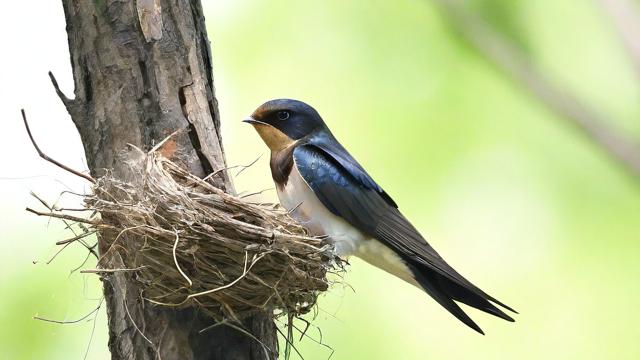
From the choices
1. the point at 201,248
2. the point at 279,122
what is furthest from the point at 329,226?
the point at 201,248

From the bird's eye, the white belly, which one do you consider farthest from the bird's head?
the white belly

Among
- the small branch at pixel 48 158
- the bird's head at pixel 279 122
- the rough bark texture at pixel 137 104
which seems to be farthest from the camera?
the bird's head at pixel 279 122

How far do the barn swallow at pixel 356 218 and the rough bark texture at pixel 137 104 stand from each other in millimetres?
380

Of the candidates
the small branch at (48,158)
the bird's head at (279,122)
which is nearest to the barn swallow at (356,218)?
the bird's head at (279,122)

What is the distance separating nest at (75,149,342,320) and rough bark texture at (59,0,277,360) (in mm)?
164

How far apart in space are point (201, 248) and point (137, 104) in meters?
0.80

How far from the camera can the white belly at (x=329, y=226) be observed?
4090 mm

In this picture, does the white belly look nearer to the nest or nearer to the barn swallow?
the barn swallow

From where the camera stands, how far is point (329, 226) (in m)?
4.10

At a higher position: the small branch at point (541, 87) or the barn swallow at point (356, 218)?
the small branch at point (541, 87)

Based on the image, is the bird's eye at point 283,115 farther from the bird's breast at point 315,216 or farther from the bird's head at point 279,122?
the bird's breast at point 315,216

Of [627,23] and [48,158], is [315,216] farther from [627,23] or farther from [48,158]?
[627,23]

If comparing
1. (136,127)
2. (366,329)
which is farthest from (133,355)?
(366,329)

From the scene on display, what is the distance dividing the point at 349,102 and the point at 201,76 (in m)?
2.84
